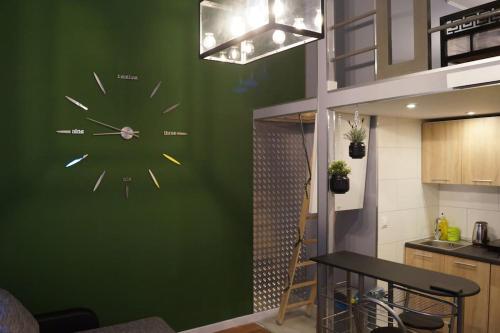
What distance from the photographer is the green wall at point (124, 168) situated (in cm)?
279

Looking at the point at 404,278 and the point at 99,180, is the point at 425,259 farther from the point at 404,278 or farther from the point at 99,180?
the point at 99,180

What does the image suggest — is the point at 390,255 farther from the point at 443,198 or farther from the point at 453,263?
the point at 443,198

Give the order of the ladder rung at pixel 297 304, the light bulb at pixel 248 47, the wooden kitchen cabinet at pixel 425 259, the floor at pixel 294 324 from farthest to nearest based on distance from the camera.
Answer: the ladder rung at pixel 297 304 < the floor at pixel 294 324 < the wooden kitchen cabinet at pixel 425 259 < the light bulb at pixel 248 47

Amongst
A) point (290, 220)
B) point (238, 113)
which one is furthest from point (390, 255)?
point (238, 113)

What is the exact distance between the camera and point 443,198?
155 inches

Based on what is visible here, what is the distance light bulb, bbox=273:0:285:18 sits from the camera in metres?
1.57

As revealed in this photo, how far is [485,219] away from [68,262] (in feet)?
12.0

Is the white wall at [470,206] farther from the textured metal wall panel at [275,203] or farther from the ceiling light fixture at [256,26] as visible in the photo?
the ceiling light fixture at [256,26]


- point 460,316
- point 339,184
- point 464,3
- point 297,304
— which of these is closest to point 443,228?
point 339,184

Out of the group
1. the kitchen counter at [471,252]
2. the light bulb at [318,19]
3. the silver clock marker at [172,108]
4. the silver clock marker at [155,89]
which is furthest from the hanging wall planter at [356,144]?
the silver clock marker at [155,89]

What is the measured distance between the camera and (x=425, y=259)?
11.5 ft

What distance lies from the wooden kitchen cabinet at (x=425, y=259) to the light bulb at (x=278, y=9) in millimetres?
2760

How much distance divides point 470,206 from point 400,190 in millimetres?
740

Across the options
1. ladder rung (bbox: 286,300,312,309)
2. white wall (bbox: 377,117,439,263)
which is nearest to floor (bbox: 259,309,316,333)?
ladder rung (bbox: 286,300,312,309)
